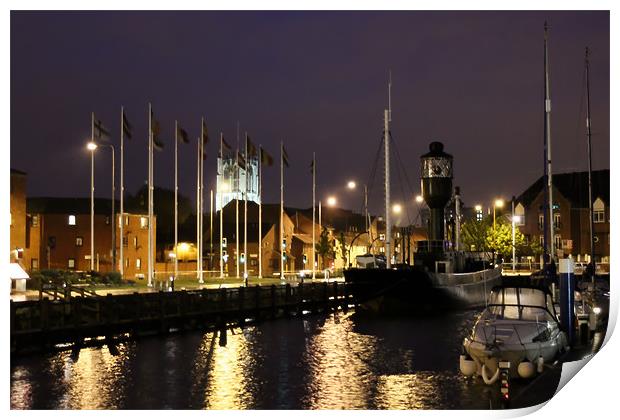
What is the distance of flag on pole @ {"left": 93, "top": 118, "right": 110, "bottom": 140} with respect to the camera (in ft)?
185

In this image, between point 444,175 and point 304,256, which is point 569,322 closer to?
point 444,175

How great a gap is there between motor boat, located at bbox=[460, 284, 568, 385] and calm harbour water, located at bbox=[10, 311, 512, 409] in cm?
77

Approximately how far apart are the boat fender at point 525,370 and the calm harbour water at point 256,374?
1.27 m

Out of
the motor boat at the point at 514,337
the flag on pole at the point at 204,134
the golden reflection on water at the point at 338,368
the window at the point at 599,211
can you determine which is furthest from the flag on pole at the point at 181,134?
the window at the point at 599,211

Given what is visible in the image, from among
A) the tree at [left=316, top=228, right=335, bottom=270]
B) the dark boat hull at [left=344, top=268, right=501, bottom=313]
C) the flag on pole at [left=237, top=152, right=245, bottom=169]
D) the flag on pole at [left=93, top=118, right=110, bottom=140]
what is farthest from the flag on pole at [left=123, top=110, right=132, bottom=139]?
the tree at [left=316, top=228, right=335, bottom=270]

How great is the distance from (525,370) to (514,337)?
1235 millimetres

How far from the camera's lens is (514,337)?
2672 centimetres

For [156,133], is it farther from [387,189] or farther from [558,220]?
[558,220]

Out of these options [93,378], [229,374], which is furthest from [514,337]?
[93,378]

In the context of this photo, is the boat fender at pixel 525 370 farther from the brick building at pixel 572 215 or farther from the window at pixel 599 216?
the window at pixel 599 216

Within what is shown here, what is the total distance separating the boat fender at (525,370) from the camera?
2577 centimetres

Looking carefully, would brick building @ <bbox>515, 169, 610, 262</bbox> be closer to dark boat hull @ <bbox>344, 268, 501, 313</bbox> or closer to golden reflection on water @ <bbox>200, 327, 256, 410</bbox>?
dark boat hull @ <bbox>344, 268, 501, 313</bbox>

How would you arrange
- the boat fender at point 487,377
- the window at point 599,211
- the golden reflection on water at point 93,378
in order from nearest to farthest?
the golden reflection on water at point 93,378, the boat fender at point 487,377, the window at point 599,211

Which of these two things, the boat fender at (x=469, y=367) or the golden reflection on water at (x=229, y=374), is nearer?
the golden reflection on water at (x=229, y=374)
